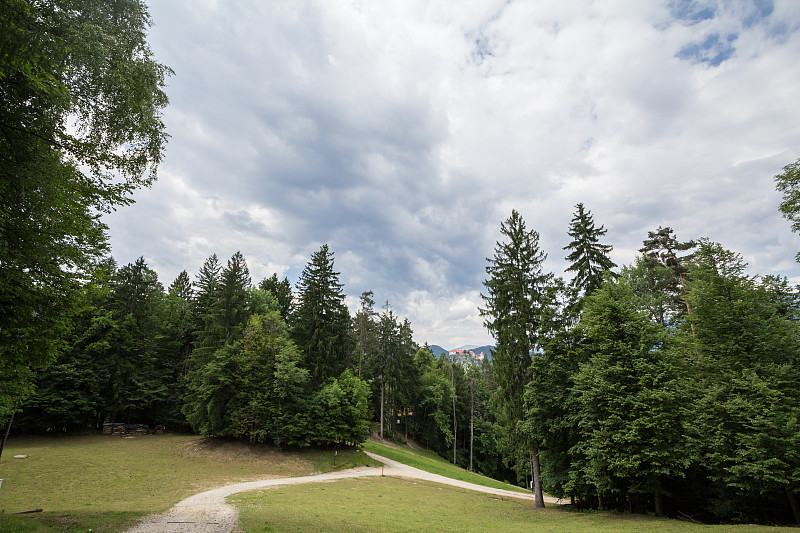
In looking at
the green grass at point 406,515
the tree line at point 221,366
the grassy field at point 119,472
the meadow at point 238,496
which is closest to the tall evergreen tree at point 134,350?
the tree line at point 221,366

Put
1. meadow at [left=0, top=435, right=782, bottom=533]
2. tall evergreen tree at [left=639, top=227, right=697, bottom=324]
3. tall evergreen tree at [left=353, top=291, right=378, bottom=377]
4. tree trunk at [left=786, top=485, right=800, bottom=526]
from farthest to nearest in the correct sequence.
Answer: tall evergreen tree at [left=353, top=291, right=378, bottom=377]
tall evergreen tree at [left=639, top=227, right=697, bottom=324]
tree trunk at [left=786, top=485, right=800, bottom=526]
meadow at [left=0, top=435, right=782, bottom=533]

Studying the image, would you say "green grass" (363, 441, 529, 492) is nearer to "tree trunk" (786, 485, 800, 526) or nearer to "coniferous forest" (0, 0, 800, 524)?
"coniferous forest" (0, 0, 800, 524)

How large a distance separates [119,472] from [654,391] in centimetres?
3021

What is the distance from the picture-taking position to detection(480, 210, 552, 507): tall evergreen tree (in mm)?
19875

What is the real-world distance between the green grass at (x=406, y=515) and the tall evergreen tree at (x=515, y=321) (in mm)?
3751

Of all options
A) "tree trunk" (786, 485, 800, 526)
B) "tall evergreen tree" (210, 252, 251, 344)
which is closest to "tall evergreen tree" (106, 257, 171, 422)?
"tall evergreen tree" (210, 252, 251, 344)

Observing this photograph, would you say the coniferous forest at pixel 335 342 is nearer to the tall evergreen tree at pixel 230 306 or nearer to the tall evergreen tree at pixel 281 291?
the tall evergreen tree at pixel 230 306

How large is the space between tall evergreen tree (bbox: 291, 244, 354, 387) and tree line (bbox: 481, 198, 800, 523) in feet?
62.7

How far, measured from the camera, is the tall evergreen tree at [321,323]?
114 ft

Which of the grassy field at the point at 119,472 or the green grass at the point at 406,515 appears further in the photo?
the grassy field at the point at 119,472

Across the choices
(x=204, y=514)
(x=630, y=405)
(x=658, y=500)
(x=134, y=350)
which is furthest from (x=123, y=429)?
(x=658, y=500)

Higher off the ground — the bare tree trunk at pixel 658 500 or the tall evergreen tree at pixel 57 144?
the tall evergreen tree at pixel 57 144

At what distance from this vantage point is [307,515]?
13.0 metres

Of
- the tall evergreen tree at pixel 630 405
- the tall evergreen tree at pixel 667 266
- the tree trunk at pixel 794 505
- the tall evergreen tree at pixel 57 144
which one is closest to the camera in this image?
the tall evergreen tree at pixel 57 144
